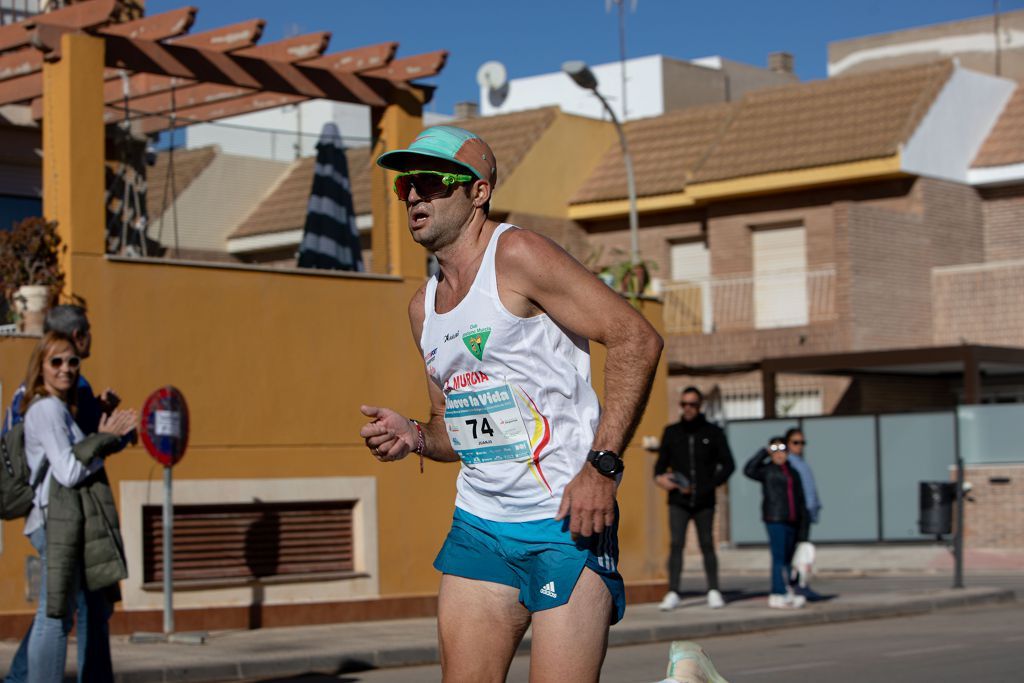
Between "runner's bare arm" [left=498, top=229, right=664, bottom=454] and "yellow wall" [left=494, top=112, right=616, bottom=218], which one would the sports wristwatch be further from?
"yellow wall" [left=494, top=112, right=616, bottom=218]

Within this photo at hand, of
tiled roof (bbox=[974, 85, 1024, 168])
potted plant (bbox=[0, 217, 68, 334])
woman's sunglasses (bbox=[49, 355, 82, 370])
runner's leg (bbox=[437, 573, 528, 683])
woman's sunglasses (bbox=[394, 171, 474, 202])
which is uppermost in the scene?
tiled roof (bbox=[974, 85, 1024, 168])

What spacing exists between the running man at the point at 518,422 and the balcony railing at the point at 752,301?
95.0 ft

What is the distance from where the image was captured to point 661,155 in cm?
3778

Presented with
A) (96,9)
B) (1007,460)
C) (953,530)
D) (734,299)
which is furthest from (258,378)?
(734,299)

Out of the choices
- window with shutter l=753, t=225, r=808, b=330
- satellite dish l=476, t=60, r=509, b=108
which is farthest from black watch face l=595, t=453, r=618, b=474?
satellite dish l=476, t=60, r=509, b=108

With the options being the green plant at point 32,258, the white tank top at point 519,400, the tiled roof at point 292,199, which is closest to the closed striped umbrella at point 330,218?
the green plant at point 32,258

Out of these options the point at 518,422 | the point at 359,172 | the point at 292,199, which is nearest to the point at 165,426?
the point at 518,422

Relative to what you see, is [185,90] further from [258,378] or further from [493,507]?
[493,507]

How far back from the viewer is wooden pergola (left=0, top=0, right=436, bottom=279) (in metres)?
14.3

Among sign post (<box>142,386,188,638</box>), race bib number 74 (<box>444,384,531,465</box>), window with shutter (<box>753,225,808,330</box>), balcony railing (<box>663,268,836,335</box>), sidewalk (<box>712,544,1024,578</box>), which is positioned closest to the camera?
race bib number 74 (<box>444,384,531,465</box>)

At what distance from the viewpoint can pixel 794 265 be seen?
34.9m

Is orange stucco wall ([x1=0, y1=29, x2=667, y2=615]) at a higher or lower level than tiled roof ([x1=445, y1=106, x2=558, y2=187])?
lower

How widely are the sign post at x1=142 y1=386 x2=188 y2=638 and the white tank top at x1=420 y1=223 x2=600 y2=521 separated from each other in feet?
29.4

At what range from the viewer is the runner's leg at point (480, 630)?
4922 millimetres
